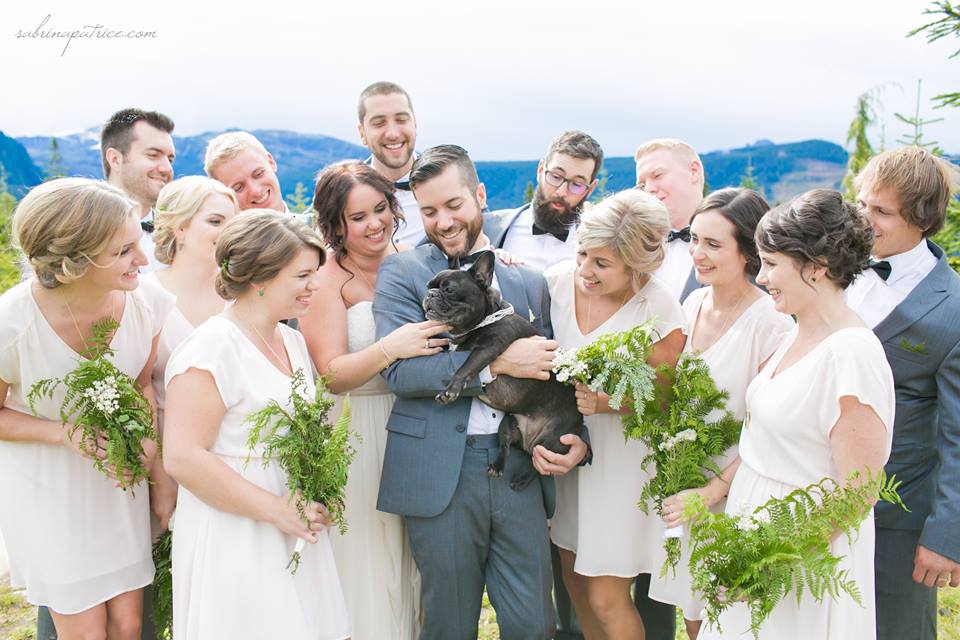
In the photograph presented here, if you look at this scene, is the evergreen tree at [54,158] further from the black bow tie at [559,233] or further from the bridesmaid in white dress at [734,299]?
the bridesmaid in white dress at [734,299]

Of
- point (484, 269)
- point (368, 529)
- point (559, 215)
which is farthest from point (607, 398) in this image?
point (559, 215)

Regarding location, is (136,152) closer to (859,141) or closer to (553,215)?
(553,215)

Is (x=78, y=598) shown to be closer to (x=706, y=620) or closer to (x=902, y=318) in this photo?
(x=706, y=620)

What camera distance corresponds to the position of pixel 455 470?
13.7 ft

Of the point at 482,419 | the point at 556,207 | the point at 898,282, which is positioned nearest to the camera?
the point at 482,419

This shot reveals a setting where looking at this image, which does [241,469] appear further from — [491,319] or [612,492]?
[612,492]

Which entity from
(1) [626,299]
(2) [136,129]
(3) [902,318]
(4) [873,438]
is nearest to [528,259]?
(1) [626,299]

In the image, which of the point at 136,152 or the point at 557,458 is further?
the point at 136,152

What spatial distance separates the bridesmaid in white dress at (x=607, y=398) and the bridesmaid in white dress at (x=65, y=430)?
2.40 metres

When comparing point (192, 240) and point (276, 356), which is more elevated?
point (192, 240)

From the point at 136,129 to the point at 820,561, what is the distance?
608 cm

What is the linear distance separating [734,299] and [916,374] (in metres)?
1.06

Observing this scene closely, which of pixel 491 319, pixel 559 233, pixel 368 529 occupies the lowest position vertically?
pixel 368 529

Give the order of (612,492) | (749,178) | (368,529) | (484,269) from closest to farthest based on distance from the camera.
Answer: (484,269) < (612,492) < (368,529) < (749,178)
